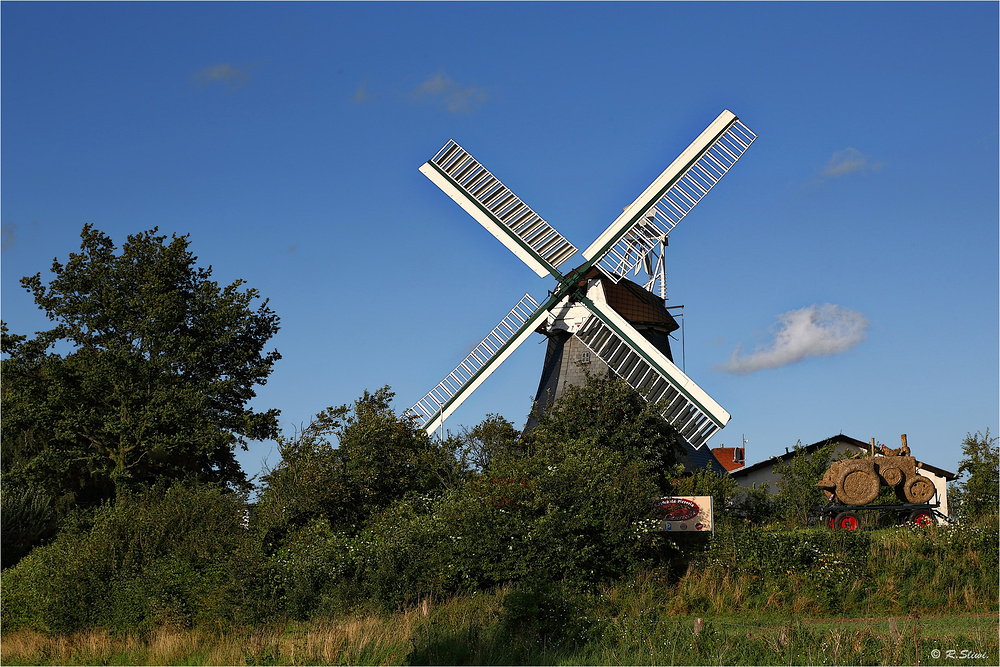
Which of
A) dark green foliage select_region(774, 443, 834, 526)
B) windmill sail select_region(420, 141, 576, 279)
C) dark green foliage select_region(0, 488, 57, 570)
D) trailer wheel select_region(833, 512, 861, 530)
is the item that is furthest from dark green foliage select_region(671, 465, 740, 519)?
dark green foliage select_region(0, 488, 57, 570)

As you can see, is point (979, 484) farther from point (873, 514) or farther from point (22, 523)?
point (22, 523)

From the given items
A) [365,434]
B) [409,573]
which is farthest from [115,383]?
[409,573]

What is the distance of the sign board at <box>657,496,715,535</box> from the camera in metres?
20.0

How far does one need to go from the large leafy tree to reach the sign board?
49.1 feet

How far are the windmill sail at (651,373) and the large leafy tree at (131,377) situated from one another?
10.8 m

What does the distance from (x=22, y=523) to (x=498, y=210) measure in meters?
16.5

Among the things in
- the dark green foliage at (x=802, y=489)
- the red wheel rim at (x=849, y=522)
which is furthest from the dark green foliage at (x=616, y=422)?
the red wheel rim at (x=849, y=522)

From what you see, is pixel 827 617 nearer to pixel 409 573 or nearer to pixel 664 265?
pixel 409 573

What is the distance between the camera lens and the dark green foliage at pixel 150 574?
58.2 ft

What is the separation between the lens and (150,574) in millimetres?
18266

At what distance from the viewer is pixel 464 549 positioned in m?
17.8

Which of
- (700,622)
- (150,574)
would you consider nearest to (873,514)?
(700,622)

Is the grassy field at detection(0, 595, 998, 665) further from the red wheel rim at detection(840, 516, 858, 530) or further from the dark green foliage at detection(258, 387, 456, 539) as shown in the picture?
the red wheel rim at detection(840, 516, 858, 530)

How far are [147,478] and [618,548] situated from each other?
18.1 meters
